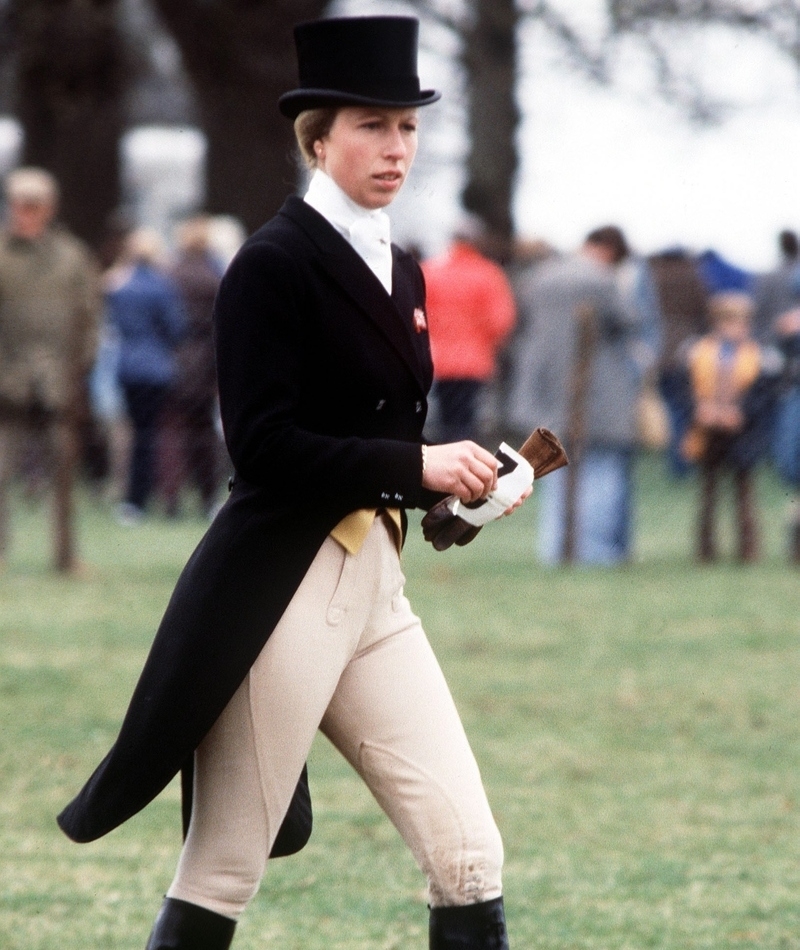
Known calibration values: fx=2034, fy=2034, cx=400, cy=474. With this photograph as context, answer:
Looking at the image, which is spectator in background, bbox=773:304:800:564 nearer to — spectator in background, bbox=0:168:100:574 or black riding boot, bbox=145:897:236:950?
spectator in background, bbox=0:168:100:574

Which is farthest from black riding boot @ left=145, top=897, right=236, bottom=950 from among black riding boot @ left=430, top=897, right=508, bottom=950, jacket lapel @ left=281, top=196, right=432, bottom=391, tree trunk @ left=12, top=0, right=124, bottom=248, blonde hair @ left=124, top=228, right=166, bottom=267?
tree trunk @ left=12, top=0, right=124, bottom=248

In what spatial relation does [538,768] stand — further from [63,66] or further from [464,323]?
[63,66]

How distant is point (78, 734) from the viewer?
6934 mm

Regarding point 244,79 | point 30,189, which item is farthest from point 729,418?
point 244,79

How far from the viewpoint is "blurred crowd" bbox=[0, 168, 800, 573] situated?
11562mm

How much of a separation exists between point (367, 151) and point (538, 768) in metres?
3.60

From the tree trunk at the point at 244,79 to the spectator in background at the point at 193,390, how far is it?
3799 millimetres

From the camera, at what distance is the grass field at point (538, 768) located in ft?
15.8

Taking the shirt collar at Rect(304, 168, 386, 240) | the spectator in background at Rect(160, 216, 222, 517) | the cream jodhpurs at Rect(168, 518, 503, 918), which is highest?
the shirt collar at Rect(304, 168, 386, 240)

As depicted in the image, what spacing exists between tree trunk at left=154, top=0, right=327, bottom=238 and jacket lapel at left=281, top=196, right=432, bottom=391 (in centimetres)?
1475

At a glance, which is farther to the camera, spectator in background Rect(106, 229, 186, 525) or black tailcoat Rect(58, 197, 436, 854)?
spectator in background Rect(106, 229, 186, 525)

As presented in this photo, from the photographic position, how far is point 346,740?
3373 millimetres

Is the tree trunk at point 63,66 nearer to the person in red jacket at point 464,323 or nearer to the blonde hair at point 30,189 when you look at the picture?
the person in red jacket at point 464,323

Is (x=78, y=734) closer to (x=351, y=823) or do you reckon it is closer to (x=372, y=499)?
(x=351, y=823)
